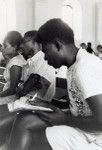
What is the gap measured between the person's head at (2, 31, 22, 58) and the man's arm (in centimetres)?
145

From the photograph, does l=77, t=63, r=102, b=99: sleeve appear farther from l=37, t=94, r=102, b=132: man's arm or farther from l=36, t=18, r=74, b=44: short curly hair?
l=36, t=18, r=74, b=44: short curly hair

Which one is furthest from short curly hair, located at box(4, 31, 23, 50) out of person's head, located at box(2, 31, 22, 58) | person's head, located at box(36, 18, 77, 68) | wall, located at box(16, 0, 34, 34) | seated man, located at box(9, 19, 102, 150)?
wall, located at box(16, 0, 34, 34)

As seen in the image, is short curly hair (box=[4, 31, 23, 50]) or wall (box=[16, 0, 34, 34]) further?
wall (box=[16, 0, 34, 34])

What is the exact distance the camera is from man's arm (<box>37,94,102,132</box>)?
1.56 metres

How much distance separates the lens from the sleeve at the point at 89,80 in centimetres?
158

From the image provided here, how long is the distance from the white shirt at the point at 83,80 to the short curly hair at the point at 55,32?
10cm

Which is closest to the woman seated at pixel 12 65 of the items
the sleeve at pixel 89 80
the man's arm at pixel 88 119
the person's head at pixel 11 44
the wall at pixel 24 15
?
the person's head at pixel 11 44

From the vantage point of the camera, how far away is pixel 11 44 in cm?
319

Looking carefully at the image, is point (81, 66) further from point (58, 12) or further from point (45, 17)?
point (58, 12)

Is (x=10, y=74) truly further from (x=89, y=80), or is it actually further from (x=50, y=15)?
(x=50, y=15)

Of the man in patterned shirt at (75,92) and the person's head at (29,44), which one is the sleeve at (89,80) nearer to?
the man in patterned shirt at (75,92)

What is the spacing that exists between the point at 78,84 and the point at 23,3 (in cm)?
714

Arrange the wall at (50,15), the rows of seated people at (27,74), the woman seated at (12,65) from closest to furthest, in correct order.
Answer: the rows of seated people at (27,74) → the woman seated at (12,65) → the wall at (50,15)

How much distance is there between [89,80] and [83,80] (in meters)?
0.03
